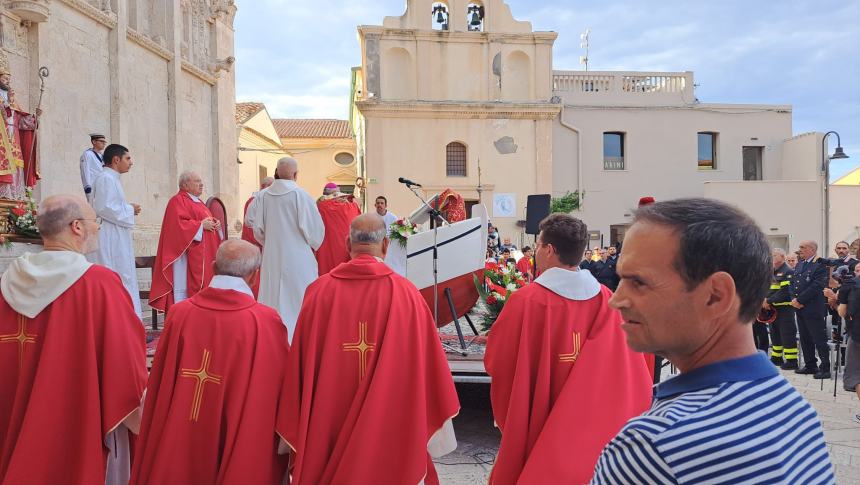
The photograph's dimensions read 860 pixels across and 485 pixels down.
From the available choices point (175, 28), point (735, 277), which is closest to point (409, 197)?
point (175, 28)

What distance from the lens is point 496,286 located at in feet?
23.3

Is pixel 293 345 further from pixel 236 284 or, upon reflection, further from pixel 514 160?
pixel 514 160

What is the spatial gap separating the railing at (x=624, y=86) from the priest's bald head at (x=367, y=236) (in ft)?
83.1

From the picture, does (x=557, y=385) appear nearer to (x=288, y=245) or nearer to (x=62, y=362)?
(x=62, y=362)

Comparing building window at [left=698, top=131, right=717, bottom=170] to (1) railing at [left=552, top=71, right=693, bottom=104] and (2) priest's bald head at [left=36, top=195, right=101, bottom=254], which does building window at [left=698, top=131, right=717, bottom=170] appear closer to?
(1) railing at [left=552, top=71, right=693, bottom=104]

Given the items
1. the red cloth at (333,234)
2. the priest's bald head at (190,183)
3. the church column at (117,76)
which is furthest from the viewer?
the church column at (117,76)

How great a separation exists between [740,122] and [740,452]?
101 ft

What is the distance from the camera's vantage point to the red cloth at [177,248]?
24.3ft

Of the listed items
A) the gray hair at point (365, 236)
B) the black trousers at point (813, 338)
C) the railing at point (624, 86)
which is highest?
the railing at point (624, 86)

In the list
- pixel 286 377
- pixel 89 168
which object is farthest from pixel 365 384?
pixel 89 168

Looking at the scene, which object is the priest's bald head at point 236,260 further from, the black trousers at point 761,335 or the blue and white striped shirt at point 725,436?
the black trousers at point 761,335

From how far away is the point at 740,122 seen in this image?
2852 centimetres

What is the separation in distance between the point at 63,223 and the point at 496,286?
452 cm

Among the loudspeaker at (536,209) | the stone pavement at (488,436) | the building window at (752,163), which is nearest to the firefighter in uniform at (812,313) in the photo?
the stone pavement at (488,436)
